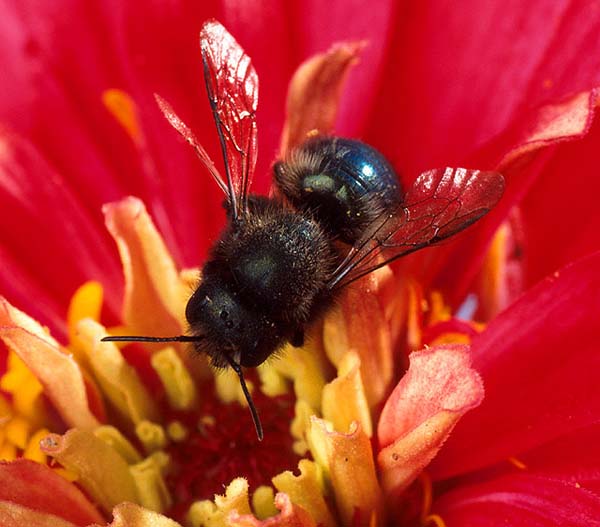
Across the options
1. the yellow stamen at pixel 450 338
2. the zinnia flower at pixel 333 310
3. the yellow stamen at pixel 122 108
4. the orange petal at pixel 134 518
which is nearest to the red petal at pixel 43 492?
the zinnia flower at pixel 333 310

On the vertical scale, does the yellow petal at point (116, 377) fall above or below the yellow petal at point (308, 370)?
above

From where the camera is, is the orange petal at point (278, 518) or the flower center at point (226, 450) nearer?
the orange petal at point (278, 518)

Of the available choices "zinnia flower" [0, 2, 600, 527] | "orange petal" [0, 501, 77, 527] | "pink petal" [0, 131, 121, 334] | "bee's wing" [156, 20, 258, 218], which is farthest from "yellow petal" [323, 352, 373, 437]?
"pink petal" [0, 131, 121, 334]

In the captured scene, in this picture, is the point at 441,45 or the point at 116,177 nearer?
the point at 441,45

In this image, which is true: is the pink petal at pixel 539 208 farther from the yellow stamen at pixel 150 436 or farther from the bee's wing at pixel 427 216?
the yellow stamen at pixel 150 436

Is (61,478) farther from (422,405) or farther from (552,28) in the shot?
(552,28)

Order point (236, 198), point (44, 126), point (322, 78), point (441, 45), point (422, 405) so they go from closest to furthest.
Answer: point (422, 405) < point (236, 198) < point (322, 78) < point (441, 45) < point (44, 126)

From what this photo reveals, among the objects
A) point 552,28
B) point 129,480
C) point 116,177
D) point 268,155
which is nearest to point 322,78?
point 268,155
